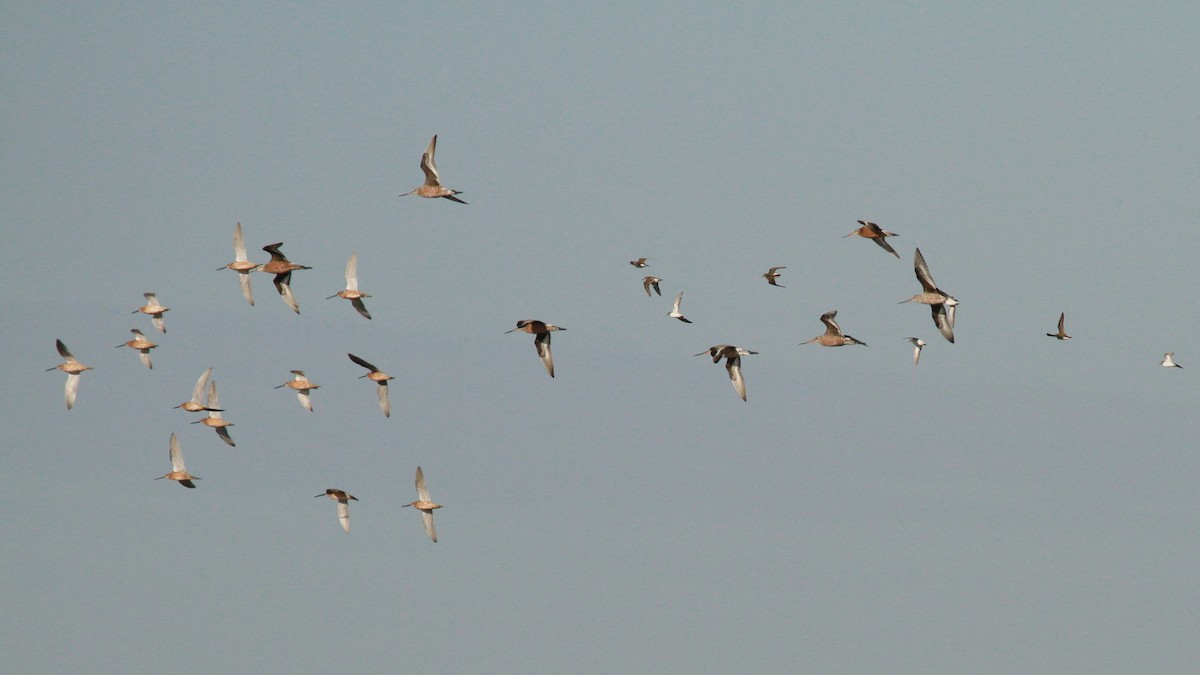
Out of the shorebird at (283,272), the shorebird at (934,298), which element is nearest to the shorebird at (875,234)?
the shorebird at (934,298)

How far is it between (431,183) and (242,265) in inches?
440

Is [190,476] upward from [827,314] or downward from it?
downward

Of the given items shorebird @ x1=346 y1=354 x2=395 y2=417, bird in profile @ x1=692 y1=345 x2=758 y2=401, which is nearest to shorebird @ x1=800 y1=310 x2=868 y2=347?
bird in profile @ x1=692 y1=345 x2=758 y2=401

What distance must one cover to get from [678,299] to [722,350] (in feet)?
35.3

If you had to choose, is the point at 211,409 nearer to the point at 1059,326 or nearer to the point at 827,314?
the point at 827,314

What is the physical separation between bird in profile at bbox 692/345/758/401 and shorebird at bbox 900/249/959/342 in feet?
21.6

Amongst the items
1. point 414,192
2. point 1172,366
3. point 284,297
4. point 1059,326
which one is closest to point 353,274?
point 284,297

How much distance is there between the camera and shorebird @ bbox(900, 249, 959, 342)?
8006 cm

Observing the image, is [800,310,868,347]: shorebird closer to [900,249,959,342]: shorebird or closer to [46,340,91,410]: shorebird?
[900,249,959,342]: shorebird

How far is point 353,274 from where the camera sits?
87938 mm

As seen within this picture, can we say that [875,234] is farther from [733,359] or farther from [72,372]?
[72,372]

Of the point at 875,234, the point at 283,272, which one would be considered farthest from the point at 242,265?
the point at 875,234

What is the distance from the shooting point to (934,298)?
80250 mm

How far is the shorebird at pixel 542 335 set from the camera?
275 feet
